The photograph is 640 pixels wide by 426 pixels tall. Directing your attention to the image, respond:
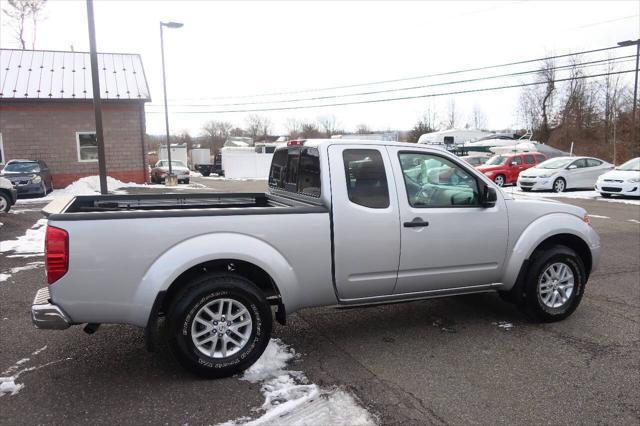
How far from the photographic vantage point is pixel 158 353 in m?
4.25

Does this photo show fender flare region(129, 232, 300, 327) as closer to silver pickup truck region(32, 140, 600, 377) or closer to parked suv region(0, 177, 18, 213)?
silver pickup truck region(32, 140, 600, 377)

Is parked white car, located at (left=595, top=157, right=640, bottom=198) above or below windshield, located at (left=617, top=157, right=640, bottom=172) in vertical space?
below

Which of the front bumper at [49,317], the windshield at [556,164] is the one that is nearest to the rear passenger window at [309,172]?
the front bumper at [49,317]

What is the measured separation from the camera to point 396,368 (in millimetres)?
3965

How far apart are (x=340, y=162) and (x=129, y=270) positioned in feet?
6.38

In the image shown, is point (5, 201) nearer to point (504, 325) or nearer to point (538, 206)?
point (504, 325)

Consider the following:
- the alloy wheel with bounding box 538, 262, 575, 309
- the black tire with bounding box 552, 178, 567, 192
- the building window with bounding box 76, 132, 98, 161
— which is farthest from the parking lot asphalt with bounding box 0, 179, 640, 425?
the building window with bounding box 76, 132, 98, 161

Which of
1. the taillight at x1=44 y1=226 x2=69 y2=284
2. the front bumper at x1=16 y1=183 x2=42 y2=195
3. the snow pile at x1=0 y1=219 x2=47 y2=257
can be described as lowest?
the snow pile at x1=0 y1=219 x2=47 y2=257

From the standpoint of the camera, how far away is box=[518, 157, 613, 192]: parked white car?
20266 mm

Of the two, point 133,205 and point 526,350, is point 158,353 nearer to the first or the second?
point 133,205

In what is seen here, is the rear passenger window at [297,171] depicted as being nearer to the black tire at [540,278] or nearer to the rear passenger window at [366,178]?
the rear passenger window at [366,178]

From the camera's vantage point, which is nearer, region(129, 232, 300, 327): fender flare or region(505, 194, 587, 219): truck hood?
region(129, 232, 300, 327): fender flare

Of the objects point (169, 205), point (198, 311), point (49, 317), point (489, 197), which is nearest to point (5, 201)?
point (169, 205)

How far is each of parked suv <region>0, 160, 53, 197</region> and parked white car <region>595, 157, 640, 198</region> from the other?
21.3 metres
